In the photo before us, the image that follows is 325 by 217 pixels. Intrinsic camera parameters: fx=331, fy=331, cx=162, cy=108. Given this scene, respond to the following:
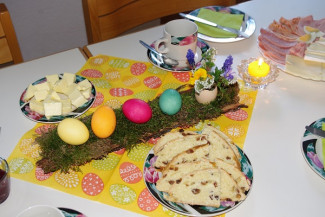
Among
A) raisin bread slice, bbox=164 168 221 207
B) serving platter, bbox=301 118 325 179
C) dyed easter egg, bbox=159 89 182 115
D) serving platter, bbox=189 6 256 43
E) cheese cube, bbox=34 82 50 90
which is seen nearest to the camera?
raisin bread slice, bbox=164 168 221 207

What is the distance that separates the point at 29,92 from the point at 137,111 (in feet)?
1.41

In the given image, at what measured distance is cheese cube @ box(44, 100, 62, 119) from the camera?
1.14m

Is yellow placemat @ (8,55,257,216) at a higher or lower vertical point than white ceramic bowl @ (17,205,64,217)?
lower

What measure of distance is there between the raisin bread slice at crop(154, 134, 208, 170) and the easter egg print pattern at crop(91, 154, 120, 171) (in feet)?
0.49

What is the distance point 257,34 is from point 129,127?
0.83 meters

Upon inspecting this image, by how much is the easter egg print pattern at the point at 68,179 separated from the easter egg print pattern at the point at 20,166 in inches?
3.7

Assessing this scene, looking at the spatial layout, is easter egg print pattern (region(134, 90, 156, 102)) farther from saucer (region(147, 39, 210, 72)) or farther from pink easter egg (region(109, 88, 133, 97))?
saucer (region(147, 39, 210, 72))

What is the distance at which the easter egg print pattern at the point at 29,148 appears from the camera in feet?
3.49

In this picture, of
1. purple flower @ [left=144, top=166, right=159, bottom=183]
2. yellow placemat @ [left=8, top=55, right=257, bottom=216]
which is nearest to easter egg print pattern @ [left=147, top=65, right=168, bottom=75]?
yellow placemat @ [left=8, top=55, right=257, bottom=216]

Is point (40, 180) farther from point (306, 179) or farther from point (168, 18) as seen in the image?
point (168, 18)

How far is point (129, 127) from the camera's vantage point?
3.59ft

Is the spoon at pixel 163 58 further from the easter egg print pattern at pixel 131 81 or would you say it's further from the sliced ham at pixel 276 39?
the sliced ham at pixel 276 39

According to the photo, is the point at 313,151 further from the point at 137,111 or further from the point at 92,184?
the point at 92,184

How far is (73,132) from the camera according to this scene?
999 mm
